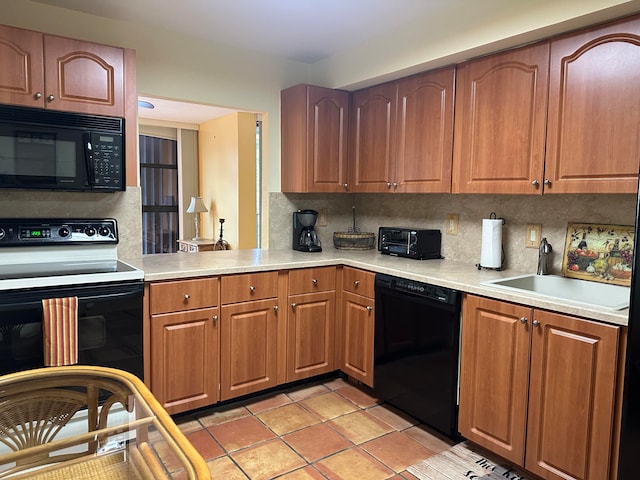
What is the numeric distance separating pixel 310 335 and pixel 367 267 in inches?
24.4

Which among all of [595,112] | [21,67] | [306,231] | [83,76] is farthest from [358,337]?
[21,67]

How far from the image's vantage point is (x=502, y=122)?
2385mm

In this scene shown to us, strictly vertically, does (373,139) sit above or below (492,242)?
above

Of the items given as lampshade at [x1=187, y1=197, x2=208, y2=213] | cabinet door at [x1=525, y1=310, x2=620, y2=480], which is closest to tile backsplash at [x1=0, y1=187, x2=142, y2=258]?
cabinet door at [x1=525, y1=310, x2=620, y2=480]

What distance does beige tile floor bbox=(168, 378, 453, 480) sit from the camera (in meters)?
2.18

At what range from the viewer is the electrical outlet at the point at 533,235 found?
99.5 inches

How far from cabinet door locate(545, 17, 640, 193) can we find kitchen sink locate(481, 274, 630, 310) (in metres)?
0.50

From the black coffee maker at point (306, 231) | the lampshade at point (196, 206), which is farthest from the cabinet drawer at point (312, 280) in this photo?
the lampshade at point (196, 206)

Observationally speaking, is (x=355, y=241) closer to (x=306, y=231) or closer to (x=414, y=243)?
(x=306, y=231)

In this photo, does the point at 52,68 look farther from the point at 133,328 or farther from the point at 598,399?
the point at 598,399

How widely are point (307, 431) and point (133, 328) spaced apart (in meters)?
1.10

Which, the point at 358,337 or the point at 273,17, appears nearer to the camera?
the point at 273,17

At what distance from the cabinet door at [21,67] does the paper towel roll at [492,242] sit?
247 cm

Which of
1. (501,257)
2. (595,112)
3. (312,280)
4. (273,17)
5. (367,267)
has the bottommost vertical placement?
(312,280)
